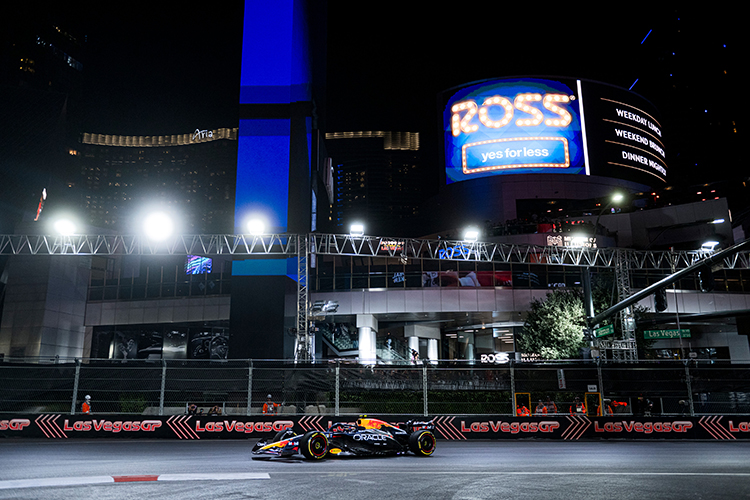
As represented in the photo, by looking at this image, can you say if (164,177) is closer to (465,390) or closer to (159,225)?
(159,225)

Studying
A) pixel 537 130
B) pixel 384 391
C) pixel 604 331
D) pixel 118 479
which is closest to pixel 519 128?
pixel 537 130

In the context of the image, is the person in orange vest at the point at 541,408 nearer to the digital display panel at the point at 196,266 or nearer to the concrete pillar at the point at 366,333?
the concrete pillar at the point at 366,333

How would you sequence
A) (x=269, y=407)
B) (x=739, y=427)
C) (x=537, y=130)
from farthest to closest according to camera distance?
(x=537, y=130)
(x=269, y=407)
(x=739, y=427)

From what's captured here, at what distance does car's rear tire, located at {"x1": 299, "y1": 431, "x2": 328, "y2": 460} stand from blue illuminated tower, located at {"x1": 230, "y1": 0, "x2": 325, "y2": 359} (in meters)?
22.7

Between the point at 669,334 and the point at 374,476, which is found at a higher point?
the point at 669,334

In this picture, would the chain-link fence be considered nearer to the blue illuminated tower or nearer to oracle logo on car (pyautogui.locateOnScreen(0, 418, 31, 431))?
oracle logo on car (pyautogui.locateOnScreen(0, 418, 31, 431))

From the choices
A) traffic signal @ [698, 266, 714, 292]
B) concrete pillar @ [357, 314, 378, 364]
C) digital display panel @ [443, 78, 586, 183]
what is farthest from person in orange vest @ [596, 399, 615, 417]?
digital display panel @ [443, 78, 586, 183]

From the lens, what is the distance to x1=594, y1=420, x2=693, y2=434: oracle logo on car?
1914 centimetres

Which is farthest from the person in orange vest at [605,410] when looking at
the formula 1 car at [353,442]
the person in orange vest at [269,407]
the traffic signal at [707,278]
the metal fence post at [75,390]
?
the metal fence post at [75,390]

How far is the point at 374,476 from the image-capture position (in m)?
8.88

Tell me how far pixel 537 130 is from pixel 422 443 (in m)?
53.0

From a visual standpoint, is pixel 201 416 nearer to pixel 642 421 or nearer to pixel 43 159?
pixel 642 421

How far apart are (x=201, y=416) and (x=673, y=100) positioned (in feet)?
387

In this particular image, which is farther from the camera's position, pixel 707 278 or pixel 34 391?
pixel 34 391
